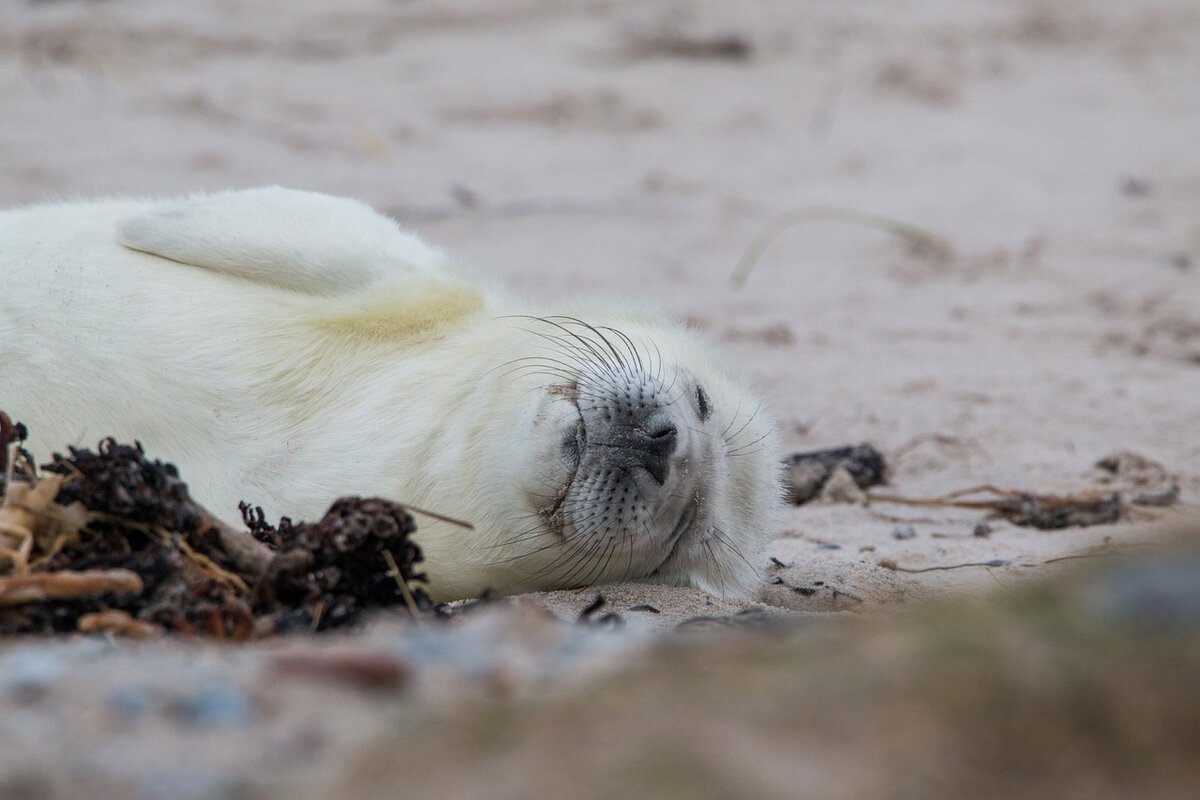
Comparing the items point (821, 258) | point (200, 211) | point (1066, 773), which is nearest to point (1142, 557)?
point (1066, 773)

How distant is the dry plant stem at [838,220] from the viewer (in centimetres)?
584

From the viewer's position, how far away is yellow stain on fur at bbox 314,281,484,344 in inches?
125

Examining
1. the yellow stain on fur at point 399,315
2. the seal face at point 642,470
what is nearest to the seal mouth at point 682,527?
the seal face at point 642,470

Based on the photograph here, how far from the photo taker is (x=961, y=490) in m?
3.87

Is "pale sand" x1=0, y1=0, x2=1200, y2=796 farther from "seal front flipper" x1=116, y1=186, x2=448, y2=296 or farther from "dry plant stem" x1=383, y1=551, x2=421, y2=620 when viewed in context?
"dry plant stem" x1=383, y1=551, x2=421, y2=620

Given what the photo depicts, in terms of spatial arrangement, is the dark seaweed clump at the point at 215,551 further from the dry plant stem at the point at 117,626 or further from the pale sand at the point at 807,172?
the pale sand at the point at 807,172

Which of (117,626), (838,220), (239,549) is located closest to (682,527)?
(239,549)

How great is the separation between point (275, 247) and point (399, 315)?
1.10ft

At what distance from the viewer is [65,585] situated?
2008 millimetres

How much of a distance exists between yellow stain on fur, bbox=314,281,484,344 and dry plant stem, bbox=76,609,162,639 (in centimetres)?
128

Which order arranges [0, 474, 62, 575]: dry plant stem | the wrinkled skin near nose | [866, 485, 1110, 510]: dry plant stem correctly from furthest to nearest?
1. [866, 485, 1110, 510]: dry plant stem
2. the wrinkled skin near nose
3. [0, 474, 62, 575]: dry plant stem

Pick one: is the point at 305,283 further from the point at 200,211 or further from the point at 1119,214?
the point at 1119,214

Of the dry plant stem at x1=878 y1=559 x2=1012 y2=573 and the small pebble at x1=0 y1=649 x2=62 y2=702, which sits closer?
the small pebble at x1=0 y1=649 x2=62 y2=702

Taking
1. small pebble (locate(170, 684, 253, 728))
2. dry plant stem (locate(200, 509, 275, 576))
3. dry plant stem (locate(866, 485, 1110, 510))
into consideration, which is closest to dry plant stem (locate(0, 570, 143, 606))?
dry plant stem (locate(200, 509, 275, 576))
